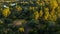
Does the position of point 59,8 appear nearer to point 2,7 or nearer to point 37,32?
point 37,32

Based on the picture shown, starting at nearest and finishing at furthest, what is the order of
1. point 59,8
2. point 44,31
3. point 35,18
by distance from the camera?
1. point 44,31
2. point 35,18
3. point 59,8

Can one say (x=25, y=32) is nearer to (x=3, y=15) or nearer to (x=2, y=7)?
(x=3, y=15)

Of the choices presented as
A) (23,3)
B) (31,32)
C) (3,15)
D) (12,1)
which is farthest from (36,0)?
(31,32)

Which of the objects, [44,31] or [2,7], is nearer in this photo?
[44,31]

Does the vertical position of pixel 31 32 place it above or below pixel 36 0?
below

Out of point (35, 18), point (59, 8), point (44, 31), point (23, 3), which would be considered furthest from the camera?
point (23, 3)

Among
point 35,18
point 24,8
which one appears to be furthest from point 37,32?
point 24,8
